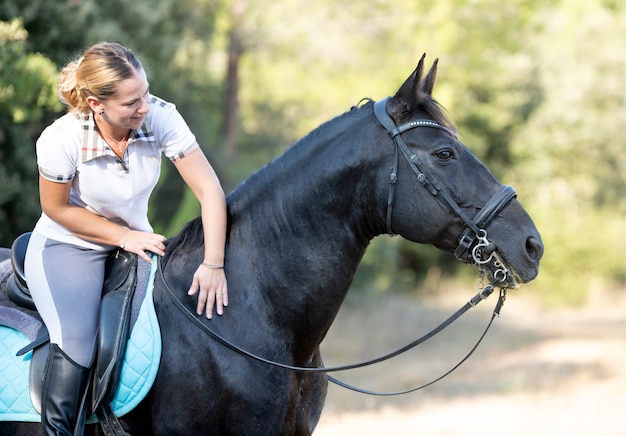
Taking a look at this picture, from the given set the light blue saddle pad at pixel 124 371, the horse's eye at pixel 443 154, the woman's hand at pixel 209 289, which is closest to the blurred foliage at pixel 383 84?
the horse's eye at pixel 443 154

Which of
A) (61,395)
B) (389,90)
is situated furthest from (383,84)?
(61,395)

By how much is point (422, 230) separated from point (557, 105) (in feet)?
88.8

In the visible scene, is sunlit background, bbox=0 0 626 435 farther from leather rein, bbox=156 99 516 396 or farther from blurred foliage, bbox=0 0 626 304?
leather rein, bbox=156 99 516 396

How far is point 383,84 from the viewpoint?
21.1 metres

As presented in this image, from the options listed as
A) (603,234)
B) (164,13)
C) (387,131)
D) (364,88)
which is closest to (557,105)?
(603,234)

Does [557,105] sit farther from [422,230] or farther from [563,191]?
[422,230]

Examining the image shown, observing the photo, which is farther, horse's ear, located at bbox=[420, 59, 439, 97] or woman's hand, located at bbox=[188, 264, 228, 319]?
horse's ear, located at bbox=[420, 59, 439, 97]

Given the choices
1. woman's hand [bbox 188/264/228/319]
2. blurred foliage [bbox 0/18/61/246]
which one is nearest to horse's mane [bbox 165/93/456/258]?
woman's hand [bbox 188/264/228/319]

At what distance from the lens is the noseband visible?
11.9 ft

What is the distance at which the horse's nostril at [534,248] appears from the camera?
3.67 meters

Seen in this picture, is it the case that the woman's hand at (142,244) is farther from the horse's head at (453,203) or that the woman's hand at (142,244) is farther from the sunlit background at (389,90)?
the sunlit background at (389,90)

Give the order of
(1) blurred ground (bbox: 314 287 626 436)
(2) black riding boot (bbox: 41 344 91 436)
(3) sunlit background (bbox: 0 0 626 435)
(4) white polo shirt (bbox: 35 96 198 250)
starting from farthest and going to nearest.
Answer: (3) sunlit background (bbox: 0 0 626 435), (1) blurred ground (bbox: 314 287 626 436), (4) white polo shirt (bbox: 35 96 198 250), (2) black riding boot (bbox: 41 344 91 436)

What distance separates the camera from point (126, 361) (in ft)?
11.7

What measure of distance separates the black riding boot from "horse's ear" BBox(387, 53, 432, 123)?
193 centimetres
